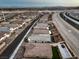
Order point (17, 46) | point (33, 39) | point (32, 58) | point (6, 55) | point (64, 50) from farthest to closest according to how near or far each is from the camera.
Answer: point (33, 39)
point (17, 46)
point (64, 50)
point (6, 55)
point (32, 58)

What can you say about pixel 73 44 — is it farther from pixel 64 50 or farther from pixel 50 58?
pixel 50 58

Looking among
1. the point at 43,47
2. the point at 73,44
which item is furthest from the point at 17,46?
the point at 73,44

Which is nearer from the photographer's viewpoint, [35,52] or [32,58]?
[32,58]

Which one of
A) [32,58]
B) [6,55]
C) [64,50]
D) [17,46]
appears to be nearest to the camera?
[32,58]

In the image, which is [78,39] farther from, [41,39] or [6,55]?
[6,55]

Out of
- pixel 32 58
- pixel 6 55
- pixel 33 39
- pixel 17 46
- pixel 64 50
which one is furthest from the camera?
pixel 33 39

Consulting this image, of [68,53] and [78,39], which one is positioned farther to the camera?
[78,39]

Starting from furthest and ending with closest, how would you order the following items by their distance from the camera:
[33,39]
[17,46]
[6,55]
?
[33,39] < [17,46] < [6,55]

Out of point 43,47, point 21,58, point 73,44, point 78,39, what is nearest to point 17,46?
point 43,47

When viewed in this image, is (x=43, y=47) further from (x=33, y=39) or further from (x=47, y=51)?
(x=33, y=39)

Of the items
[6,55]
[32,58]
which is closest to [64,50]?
[32,58]
